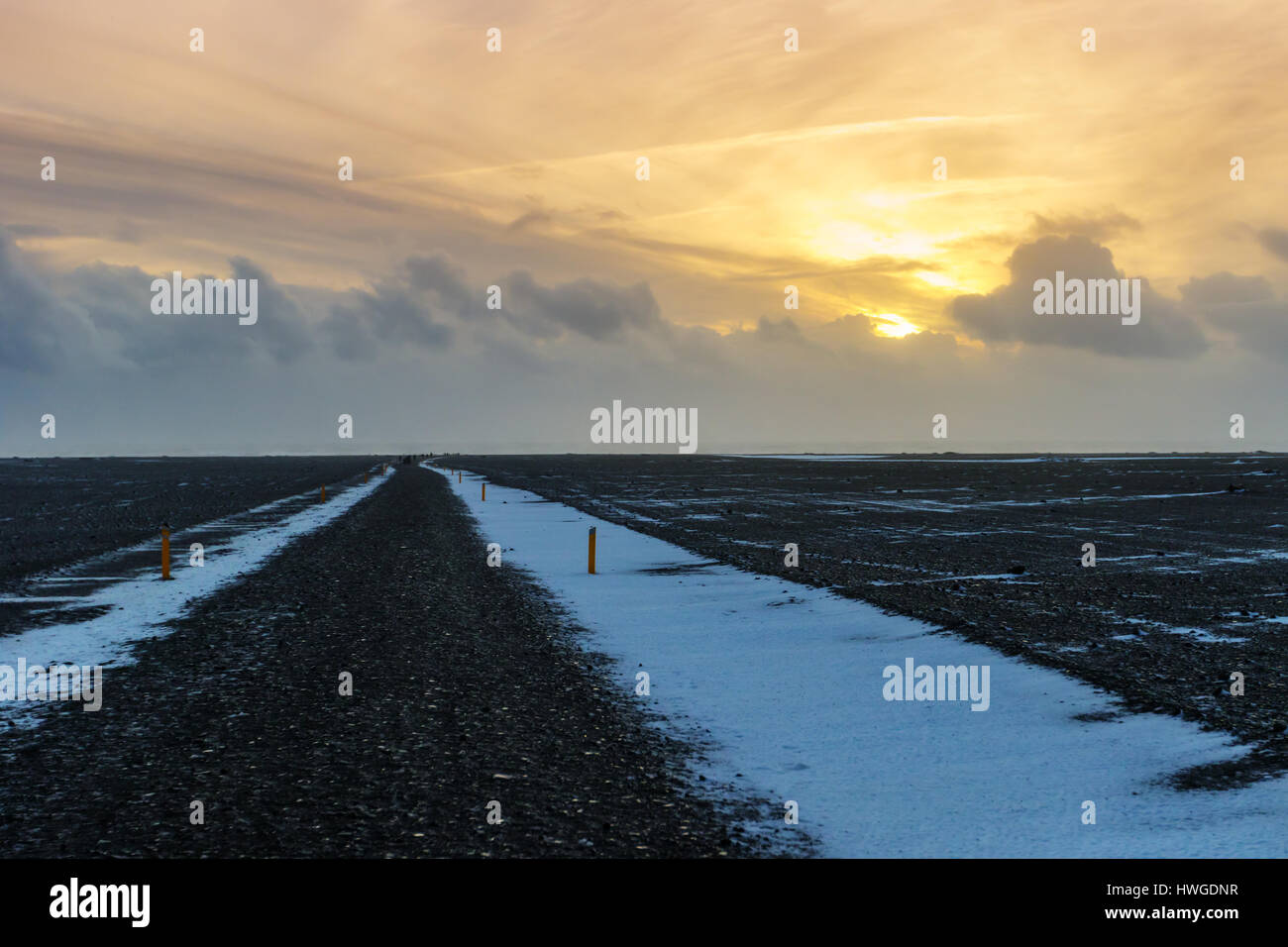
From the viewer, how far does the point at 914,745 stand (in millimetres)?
8758

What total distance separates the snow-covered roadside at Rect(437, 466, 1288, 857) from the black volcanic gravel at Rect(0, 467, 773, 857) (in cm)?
79

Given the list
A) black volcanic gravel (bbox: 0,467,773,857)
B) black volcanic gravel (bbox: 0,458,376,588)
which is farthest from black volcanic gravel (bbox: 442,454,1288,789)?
black volcanic gravel (bbox: 0,458,376,588)

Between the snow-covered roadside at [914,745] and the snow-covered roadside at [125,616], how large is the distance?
7.03 meters

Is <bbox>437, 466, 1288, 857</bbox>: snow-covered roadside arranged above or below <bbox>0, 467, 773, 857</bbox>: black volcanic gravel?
below

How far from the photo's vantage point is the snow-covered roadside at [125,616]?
12.3 metres

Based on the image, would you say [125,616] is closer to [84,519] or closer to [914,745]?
[914,745]

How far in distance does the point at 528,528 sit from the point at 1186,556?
2201 centimetres

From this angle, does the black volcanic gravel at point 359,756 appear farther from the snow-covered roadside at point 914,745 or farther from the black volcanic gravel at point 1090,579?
the black volcanic gravel at point 1090,579

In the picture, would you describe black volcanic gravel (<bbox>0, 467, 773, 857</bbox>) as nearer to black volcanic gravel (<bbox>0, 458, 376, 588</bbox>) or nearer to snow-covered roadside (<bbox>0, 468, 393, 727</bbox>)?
snow-covered roadside (<bbox>0, 468, 393, 727</bbox>)

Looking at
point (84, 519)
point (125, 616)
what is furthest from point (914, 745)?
point (84, 519)

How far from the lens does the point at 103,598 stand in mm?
17984

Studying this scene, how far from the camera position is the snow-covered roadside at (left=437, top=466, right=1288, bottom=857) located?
6441mm
